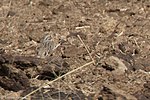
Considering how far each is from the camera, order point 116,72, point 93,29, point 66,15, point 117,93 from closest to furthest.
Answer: point 117,93 → point 116,72 → point 93,29 → point 66,15

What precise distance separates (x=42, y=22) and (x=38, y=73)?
726 millimetres

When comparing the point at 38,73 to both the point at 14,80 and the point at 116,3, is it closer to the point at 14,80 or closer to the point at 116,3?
the point at 14,80

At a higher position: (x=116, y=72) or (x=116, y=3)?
(x=116, y=3)

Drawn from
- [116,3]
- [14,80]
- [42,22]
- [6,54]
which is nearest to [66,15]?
[42,22]

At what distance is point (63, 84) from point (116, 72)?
0.33 metres

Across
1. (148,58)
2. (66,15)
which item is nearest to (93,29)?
(66,15)

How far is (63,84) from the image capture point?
2615 mm

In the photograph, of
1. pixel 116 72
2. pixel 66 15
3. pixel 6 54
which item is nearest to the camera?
pixel 116 72

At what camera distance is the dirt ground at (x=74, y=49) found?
2568 millimetres

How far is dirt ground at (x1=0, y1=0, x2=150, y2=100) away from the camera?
101 inches

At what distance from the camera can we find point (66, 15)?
3.39 m

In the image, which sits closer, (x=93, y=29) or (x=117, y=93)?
(x=117, y=93)

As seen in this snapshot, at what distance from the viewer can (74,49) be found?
2.93 meters

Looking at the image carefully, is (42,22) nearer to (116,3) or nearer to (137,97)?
(116,3)
